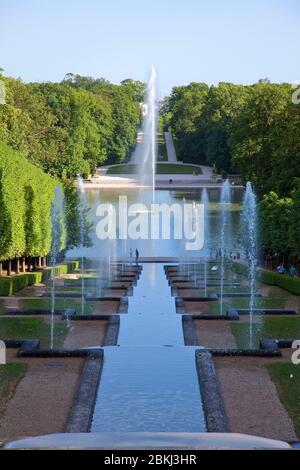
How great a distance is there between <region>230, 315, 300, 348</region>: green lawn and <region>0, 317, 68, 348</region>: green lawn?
3.89 meters

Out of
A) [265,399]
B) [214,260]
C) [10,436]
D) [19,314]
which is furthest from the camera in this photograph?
[214,260]

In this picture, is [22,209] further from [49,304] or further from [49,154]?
[49,154]

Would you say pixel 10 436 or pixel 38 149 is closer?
pixel 10 436

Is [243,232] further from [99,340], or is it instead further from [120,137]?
[120,137]

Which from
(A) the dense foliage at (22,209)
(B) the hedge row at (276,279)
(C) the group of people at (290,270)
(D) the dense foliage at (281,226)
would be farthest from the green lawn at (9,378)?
(C) the group of people at (290,270)

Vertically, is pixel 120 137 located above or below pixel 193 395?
above

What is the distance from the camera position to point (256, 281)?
108ft

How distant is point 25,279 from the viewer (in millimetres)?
29375

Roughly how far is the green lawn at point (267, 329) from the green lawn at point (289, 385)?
99.7 inches

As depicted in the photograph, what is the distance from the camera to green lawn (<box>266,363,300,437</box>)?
12062 millimetres

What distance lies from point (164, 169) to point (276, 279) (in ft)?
228

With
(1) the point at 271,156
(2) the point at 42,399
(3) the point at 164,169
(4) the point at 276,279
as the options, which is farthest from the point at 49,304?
(3) the point at 164,169

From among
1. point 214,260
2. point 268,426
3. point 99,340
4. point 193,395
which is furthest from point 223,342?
point 214,260

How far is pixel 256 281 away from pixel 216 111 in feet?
215
